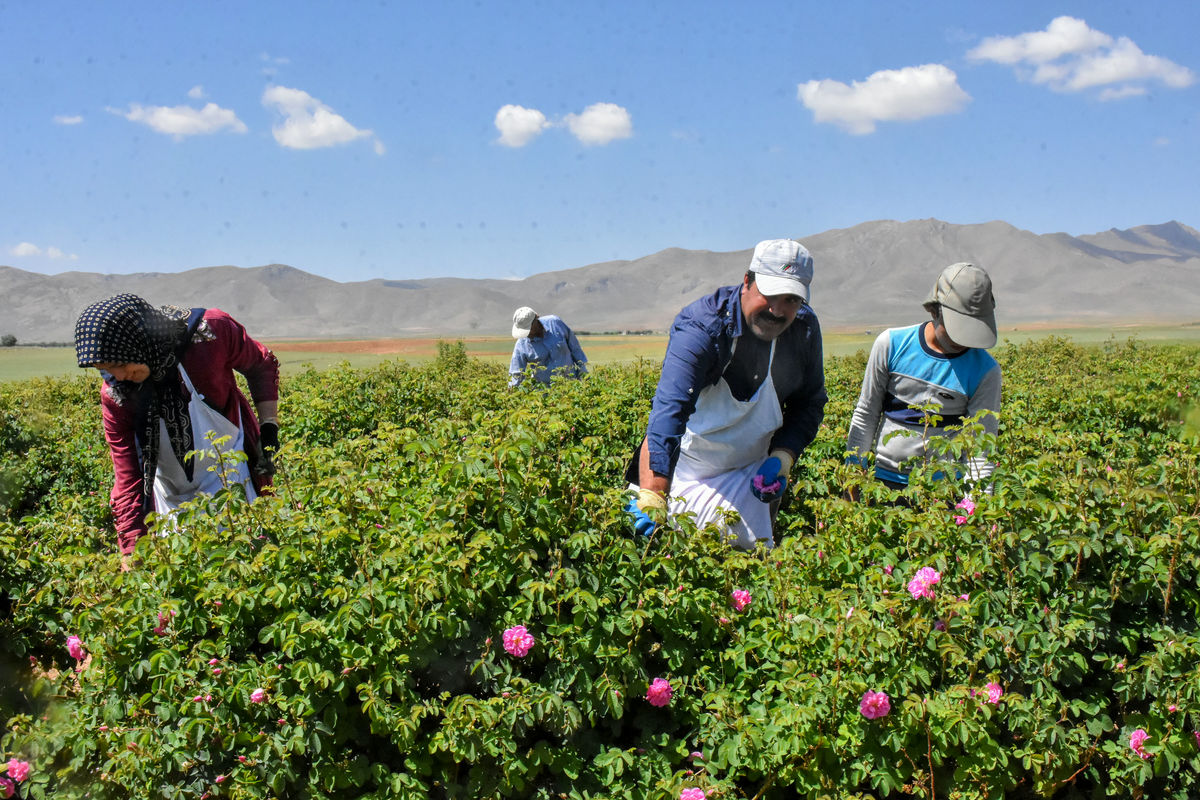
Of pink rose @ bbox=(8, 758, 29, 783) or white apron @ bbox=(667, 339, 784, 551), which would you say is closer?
pink rose @ bbox=(8, 758, 29, 783)

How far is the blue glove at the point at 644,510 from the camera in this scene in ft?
8.12

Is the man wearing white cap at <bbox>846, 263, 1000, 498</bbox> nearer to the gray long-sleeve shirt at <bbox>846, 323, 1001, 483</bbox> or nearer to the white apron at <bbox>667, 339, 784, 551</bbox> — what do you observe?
the gray long-sleeve shirt at <bbox>846, 323, 1001, 483</bbox>

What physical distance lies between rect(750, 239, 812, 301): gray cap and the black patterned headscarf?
2.06m

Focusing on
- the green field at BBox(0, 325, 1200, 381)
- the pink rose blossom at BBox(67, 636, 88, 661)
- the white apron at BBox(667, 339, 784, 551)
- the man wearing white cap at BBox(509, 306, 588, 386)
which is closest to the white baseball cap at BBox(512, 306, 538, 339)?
the man wearing white cap at BBox(509, 306, 588, 386)

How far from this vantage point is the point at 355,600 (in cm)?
208

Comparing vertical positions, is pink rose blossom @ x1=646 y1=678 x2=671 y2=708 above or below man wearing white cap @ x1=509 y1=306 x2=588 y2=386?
below

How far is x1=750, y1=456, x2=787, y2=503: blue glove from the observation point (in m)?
3.12

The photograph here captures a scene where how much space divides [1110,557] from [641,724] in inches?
52.1

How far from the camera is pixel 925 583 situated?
2.21m

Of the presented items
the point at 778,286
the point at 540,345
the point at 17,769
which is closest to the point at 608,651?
the point at 778,286

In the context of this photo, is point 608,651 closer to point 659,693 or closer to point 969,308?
point 659,693

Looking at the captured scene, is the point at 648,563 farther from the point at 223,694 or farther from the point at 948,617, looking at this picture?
the point at 223,694

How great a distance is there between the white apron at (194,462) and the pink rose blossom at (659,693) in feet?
5.94

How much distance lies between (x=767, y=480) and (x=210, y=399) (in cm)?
217
